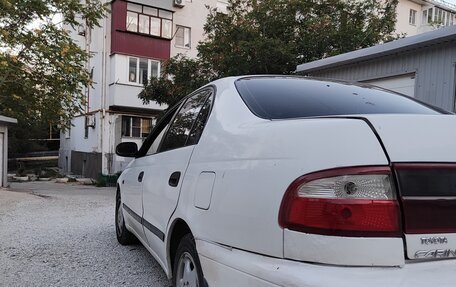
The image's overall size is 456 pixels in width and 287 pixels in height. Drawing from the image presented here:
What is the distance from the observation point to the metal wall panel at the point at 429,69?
7.13 metres

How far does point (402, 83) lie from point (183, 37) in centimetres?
1857

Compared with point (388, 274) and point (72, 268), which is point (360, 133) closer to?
point (388, 274)

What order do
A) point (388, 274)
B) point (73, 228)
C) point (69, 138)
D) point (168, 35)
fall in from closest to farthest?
point (388, 274) → point (73, 228) → point (168, 35) → point (69, 138)

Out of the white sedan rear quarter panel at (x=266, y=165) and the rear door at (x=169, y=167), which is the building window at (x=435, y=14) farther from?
the white sedan rear quarter panel at (x=266, y=165)

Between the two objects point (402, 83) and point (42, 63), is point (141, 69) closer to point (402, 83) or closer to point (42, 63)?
point (42, 63)

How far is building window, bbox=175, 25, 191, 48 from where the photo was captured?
24797 mm

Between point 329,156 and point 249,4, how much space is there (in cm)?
1489

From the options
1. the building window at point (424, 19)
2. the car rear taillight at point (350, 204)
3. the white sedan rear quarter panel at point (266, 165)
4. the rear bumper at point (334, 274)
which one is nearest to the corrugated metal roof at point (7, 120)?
the white sedan rear quarter panel at point (266, 165)

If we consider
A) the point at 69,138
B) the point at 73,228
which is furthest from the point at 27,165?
the point at 73,228

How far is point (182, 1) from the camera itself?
23859 mm

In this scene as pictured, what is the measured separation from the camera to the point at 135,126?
76.3 ft

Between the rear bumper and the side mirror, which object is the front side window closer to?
the side mirror

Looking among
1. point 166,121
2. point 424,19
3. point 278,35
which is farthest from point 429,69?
point 424,19

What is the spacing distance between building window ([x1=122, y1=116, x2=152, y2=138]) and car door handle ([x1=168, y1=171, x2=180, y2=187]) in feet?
67.3
